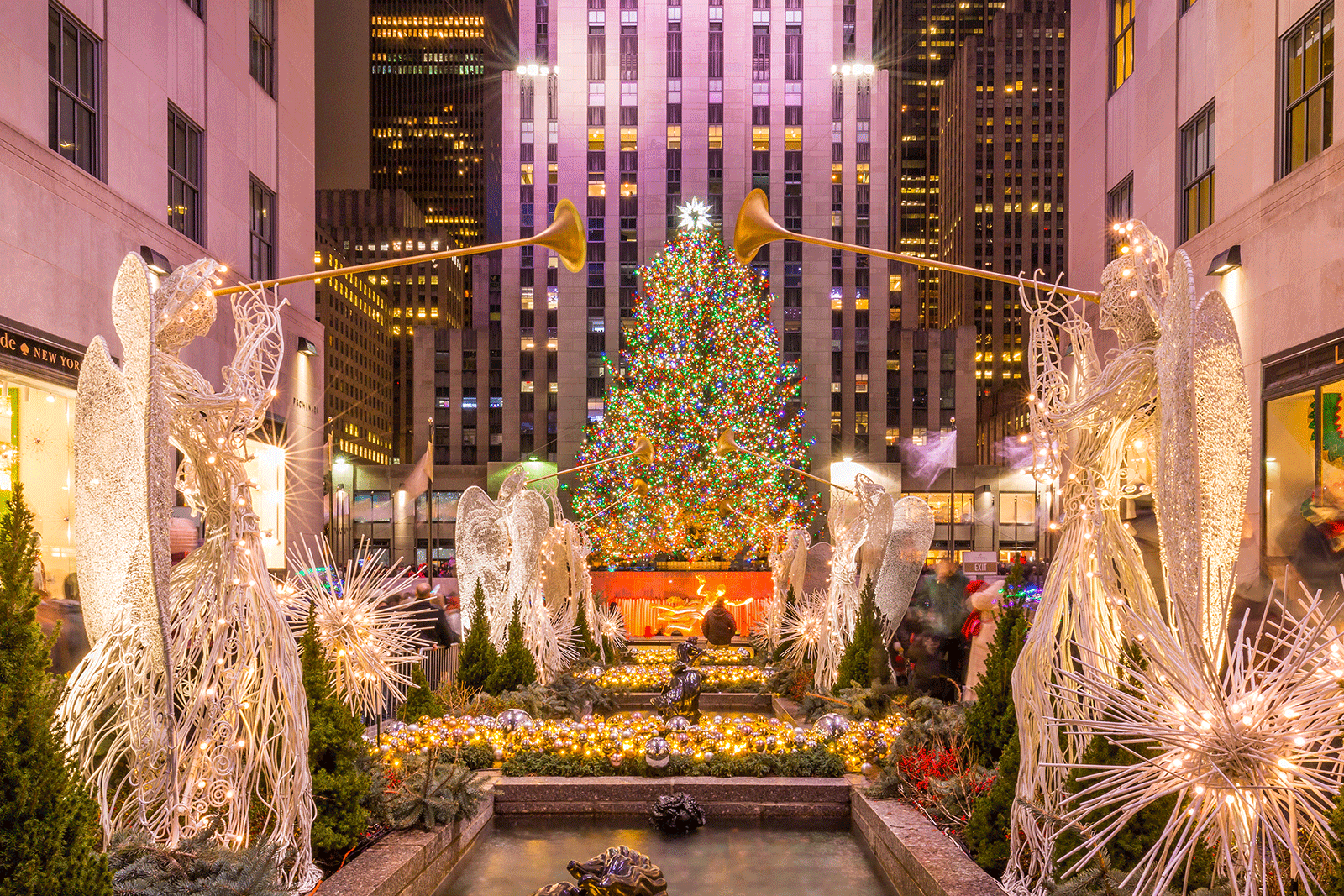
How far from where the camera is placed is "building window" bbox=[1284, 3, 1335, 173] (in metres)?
10.8

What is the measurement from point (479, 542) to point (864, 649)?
18.0ft

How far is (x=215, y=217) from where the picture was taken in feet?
55.1

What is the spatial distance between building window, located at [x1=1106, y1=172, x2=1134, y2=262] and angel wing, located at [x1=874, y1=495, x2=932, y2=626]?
8.34 m

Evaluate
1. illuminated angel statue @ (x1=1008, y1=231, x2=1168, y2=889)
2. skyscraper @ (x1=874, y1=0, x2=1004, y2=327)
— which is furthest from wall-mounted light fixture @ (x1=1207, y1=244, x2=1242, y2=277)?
skyscraper @ (x1=874, y1=0, x2=1004, y2=327)

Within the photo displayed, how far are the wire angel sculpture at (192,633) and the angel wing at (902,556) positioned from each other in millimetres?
8033

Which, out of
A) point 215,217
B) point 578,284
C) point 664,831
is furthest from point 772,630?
point 578,284

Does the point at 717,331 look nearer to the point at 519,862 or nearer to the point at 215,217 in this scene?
the point at 215,217

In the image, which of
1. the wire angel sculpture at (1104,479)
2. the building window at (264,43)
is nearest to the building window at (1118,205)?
the wire angel sculpture at (1104,479)

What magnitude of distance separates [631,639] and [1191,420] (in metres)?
21.2

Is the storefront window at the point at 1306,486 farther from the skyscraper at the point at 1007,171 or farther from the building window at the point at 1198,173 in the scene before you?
the skyscraper at the point at 1007,171

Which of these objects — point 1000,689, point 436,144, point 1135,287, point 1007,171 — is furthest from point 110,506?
point 436,144

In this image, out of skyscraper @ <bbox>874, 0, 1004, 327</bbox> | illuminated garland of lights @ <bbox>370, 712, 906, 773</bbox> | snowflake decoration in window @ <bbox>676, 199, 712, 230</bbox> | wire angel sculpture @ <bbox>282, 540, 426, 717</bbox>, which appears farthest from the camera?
skyscraper @ <bbox>874, 0, 1004, 327</bbox>

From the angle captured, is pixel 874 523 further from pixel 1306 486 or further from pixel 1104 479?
pixel 1104 479

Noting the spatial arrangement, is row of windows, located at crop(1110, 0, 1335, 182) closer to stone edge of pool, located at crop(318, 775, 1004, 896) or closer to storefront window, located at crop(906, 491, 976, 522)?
stone edge of pool, located at crop(318, 775, 1004, 896)
